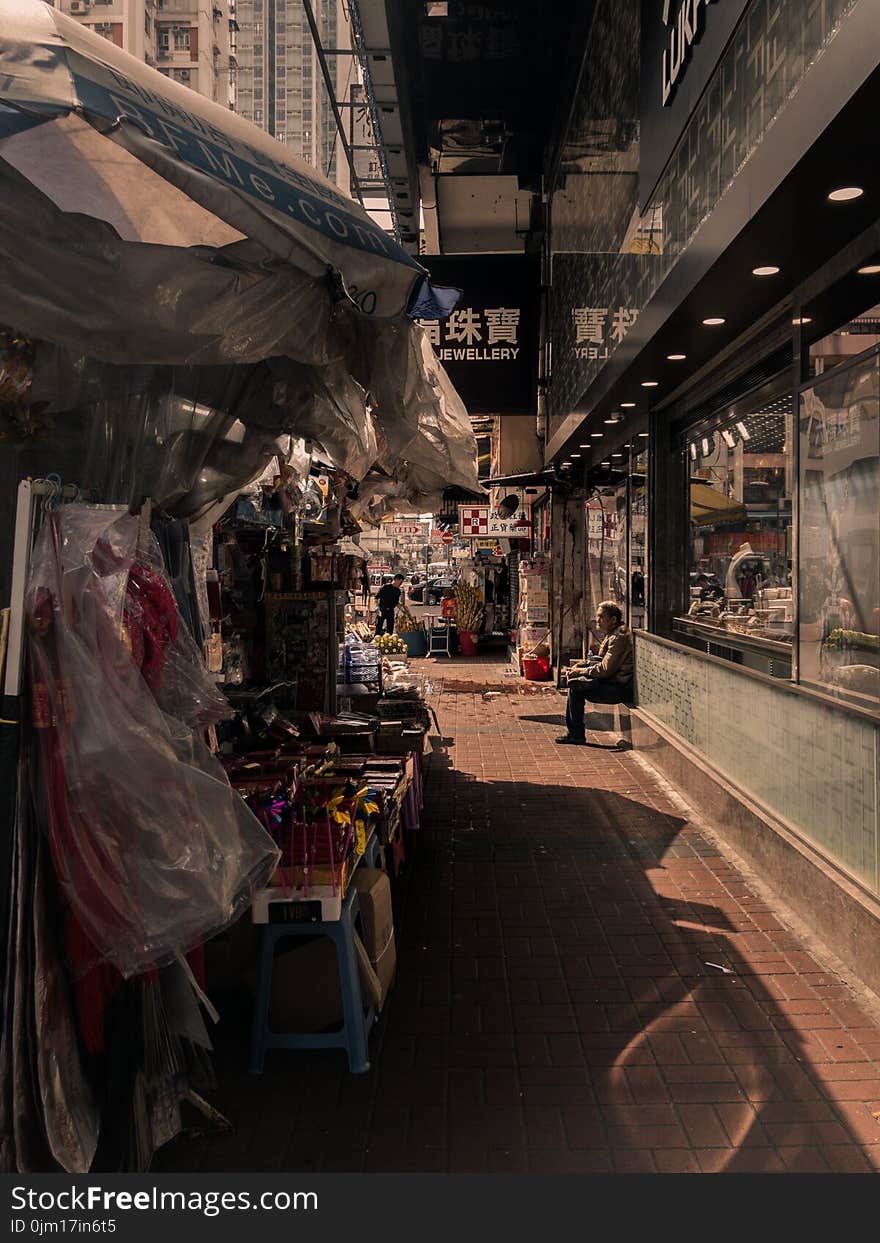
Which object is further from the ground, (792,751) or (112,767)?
(112,767)

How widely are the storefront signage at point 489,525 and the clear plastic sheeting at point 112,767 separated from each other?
1407 centimetres

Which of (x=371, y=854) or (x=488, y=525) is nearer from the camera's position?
(x=371, y=854)

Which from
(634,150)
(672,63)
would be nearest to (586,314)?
(634,150)

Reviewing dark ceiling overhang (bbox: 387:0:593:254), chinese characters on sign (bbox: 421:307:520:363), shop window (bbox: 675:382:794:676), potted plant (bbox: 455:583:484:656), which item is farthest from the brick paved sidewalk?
potted plant (bbox: 455:583:484:656)

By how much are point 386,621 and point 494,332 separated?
9.20 m

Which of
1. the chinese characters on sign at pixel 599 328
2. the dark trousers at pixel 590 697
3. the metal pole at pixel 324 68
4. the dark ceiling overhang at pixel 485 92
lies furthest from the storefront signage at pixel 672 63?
the dark trousers at pixel 590 697

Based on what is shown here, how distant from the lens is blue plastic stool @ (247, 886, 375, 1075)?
12.3ft

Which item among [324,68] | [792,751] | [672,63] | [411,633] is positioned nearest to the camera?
[792,751]

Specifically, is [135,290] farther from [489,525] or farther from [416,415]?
[489,525]

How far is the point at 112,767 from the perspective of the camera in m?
2.90

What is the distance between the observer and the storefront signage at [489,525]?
1698cm

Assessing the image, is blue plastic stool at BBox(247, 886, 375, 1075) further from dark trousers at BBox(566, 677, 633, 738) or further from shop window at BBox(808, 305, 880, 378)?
dark trousers at BBox(566, 677, 633, 738)

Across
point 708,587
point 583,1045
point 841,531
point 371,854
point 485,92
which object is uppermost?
point 485,92

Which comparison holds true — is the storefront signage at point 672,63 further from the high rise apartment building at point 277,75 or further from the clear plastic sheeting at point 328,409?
the high rise apartment building at point 277,75
